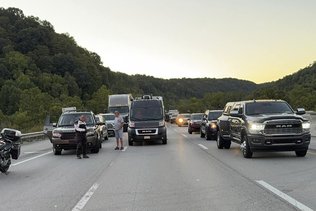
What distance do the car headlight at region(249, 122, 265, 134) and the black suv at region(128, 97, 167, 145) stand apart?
33.6ft

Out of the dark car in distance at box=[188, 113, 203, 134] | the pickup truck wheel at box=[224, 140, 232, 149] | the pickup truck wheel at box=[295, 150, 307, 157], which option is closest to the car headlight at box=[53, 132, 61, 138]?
the pickup truck wheel at box=[224, 140, 232, 149]

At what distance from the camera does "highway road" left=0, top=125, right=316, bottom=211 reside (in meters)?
9.07

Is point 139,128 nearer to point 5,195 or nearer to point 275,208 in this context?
point 5,195

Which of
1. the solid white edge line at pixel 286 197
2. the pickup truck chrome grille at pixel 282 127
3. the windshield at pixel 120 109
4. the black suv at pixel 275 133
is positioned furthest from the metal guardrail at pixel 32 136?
the solid white edge line at pixel 286 197

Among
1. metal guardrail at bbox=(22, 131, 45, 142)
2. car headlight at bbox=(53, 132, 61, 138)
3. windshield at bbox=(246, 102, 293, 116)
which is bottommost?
metal guardrail at bbox=(22, 131, 45, 142)

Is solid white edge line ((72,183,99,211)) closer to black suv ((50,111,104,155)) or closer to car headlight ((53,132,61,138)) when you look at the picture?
black suv ((50,111,104,155))

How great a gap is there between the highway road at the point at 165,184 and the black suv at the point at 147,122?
8.68m

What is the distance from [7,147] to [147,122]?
519 inches

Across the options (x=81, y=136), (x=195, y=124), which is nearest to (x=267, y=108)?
(x=81, y=136)

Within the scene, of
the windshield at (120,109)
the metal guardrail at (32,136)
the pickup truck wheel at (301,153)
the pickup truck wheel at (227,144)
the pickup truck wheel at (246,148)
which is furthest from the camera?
the windshield at (120,109)

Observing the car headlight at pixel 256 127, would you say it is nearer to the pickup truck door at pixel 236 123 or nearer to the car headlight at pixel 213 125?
the pickup truck door at pixel 236 123

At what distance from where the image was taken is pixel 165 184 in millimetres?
11578

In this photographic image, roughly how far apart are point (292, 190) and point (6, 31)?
380 ft

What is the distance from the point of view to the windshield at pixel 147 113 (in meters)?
27.6
